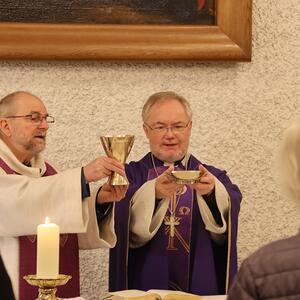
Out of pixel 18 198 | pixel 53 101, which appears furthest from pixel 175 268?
pixel 53 101

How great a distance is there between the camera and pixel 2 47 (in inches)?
150

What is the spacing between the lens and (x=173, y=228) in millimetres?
3473

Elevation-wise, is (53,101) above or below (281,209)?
above

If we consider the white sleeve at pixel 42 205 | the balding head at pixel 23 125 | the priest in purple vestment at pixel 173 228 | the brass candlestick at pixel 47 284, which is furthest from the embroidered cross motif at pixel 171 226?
the brass candlestick at pixel 47 284

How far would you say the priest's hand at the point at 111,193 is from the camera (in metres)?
3.17

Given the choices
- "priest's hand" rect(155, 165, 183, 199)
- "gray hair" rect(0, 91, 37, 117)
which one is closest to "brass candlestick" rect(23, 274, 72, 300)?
"priest's hand" rect(155, 165, 183, 199)

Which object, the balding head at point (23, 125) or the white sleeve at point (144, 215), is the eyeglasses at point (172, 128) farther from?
the balding head at point (23, 125)

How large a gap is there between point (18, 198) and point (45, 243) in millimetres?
855

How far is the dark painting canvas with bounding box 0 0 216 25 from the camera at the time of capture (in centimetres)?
388

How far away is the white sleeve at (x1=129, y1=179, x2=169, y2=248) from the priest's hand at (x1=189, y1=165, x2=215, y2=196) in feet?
0.60

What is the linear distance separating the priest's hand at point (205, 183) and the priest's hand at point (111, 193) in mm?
302

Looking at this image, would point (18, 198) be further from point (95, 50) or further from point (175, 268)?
point (95, 50)

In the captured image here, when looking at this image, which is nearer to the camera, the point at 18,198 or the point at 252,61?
the point at 18,198

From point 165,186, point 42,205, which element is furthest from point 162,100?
point 42,205
